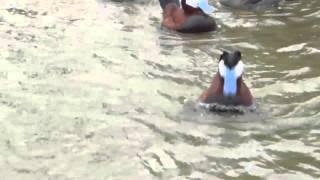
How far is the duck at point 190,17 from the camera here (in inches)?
527

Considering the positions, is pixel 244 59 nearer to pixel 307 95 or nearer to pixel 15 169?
pixel 307 95

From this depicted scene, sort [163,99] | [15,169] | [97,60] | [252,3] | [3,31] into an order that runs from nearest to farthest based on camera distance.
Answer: [15,169] < [163,99] < [97,60] < [3,31] < [252,3]

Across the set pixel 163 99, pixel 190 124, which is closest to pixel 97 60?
pixel 163 99

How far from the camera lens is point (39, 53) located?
11.8 metres

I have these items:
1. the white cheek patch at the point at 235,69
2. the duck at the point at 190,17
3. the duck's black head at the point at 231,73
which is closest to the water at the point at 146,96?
the duck at the point at 190,17

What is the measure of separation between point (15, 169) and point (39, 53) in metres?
4.21

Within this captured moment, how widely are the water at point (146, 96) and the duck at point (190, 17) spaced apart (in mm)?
165

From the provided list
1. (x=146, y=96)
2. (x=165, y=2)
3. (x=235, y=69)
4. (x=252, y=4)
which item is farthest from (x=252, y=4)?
(x=235, y=69)

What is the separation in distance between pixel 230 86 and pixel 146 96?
1189mm

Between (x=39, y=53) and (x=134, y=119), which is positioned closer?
(x=134, y=119)

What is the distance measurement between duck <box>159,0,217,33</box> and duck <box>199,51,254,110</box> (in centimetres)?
395

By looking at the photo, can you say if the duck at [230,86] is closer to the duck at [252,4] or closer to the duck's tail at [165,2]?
the duck's tail at [165,2]

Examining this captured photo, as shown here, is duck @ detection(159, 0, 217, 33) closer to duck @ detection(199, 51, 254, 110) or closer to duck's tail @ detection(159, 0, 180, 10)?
duck's tail @ detection(159, 0, 180, 10)

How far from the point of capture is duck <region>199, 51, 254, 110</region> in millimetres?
9195
